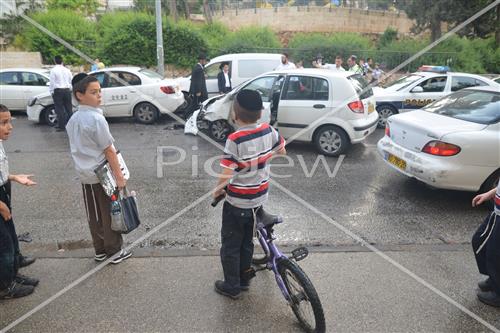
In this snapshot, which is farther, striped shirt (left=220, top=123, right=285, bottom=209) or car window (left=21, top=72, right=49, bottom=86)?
car window (left=21, top=72, right=49, bottom=86)

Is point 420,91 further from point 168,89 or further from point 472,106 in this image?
point 168,89

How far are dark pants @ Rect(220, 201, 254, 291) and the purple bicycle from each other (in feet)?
0.36

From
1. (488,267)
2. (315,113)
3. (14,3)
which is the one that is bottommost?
(488,267)

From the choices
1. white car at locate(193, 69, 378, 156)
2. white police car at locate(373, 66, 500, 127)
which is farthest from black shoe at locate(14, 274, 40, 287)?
white police car at locate(373, 66, 500, 127)

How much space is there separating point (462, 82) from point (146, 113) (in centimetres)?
824

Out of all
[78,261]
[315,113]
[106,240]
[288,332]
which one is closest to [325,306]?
[288,332]

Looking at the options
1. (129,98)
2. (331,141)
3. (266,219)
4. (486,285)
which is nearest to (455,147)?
(486,285)

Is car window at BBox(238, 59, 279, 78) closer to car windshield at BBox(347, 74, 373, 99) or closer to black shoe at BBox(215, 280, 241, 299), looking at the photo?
car windshield at BBox(347, 74, 373, 99)

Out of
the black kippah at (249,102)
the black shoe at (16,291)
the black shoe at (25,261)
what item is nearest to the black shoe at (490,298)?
the black kippah at (249,102)

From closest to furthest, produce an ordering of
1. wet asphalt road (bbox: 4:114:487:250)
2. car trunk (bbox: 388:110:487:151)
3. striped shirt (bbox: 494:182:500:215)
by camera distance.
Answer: striped shirt (bbox: 494:182:500:215) < wet asphalt road (bbox: 4:114:487:250) < car trunk (bbox: 388:110:487:151)

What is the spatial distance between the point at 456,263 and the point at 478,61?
22.0 meters

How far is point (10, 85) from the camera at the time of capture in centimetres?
1116

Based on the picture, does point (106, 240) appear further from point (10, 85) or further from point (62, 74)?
point (10, 85)

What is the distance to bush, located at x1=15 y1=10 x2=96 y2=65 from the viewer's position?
698 inches
